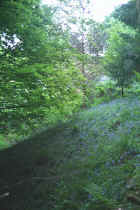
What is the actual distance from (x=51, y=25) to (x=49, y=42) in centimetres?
92

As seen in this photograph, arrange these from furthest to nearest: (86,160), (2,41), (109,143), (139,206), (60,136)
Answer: (60,136), (109,143), (86,160), (2,41), (139,206)

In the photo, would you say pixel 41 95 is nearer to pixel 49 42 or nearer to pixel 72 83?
pixel 72 83

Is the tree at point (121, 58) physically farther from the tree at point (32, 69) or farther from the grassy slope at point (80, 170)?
the tree at point (32, 69)

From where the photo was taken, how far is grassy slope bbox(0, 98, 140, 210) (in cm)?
367

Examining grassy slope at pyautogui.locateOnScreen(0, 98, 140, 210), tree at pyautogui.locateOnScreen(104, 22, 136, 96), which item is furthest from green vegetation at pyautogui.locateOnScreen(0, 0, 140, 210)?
tree at pyautogui.locateOnScreen(104, 22, 136, 96)

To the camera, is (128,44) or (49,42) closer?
(49,42)

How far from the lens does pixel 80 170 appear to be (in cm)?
507

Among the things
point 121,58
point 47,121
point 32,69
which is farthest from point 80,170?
point 121,58

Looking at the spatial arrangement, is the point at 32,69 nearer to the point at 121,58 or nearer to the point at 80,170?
the point at 80,170

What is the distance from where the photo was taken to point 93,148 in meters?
→ 6.32

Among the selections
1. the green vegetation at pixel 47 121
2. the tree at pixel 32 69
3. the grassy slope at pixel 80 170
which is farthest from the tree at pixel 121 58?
the tree at pixel 32 69

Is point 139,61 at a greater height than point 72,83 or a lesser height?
greater

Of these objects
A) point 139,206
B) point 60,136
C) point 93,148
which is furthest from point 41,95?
point 60,136

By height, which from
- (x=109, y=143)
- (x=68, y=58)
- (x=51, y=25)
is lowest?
(x=109, y=143)
